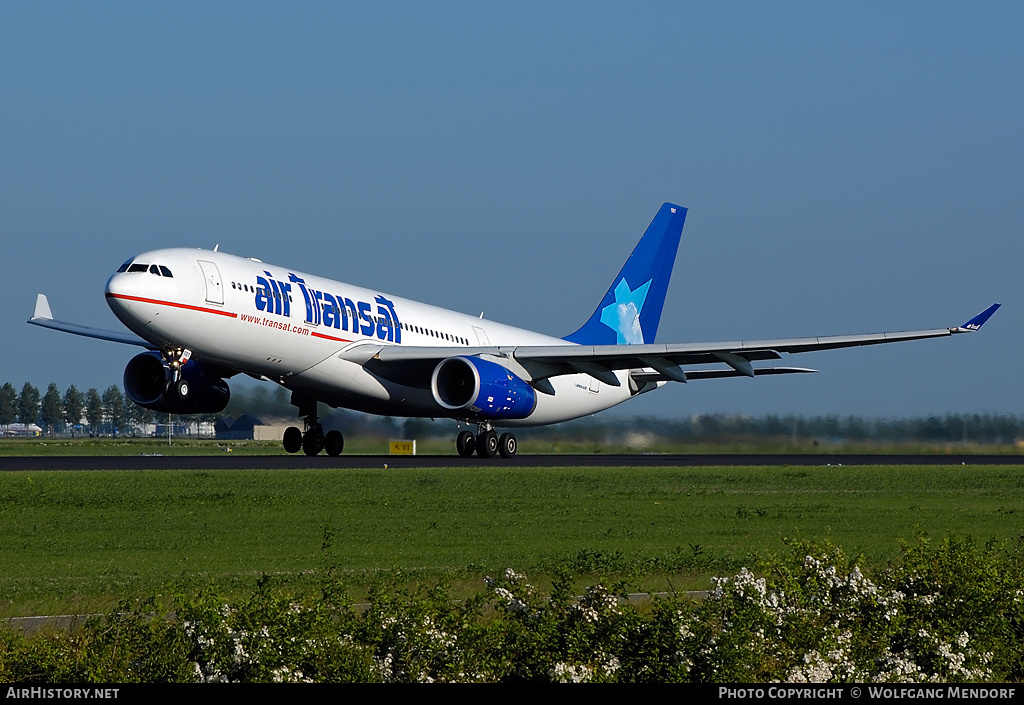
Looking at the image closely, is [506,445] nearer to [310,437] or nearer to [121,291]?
[310,437]

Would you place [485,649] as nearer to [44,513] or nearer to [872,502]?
[44,513]

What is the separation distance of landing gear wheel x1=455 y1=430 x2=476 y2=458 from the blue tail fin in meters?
8.58

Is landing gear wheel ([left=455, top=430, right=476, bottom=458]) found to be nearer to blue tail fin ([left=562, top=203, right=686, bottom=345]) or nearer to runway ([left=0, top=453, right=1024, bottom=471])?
runway ([left=0, top=453, right=1024, bottom=471])

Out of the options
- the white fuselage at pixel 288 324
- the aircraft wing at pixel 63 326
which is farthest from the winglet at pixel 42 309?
the white fuselage at pixel 288 324

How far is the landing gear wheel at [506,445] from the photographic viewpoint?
37906 mm

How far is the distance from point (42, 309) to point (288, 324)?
12.9 meters

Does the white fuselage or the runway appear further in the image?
the runway

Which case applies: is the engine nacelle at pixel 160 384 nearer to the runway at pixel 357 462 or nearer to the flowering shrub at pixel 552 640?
the runway at pixel 357 462

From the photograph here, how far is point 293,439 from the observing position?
1529 inches

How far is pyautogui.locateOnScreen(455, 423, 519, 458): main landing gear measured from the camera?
37.2 meters

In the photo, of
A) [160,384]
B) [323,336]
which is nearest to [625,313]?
[323,336]

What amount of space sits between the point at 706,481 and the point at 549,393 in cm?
1216

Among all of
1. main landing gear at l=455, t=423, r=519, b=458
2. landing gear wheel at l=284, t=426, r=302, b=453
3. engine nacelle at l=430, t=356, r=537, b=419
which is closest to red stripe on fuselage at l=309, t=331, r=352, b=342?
engine nacelle at l=430, t=356, r=537, b=419

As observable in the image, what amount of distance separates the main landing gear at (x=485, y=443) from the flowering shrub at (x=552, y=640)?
28092mm
